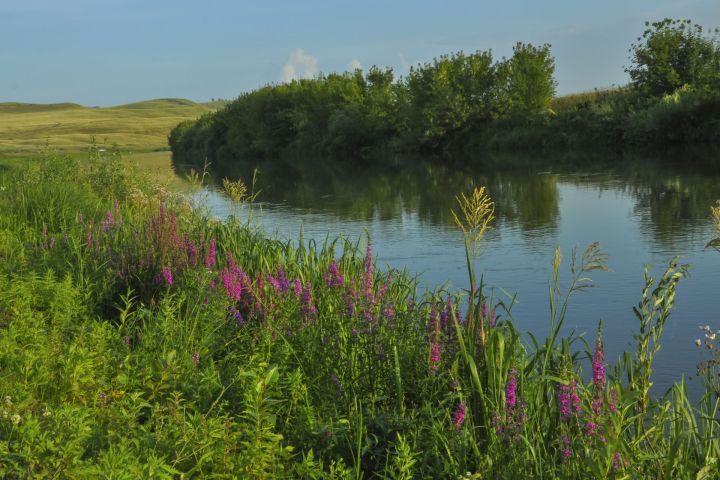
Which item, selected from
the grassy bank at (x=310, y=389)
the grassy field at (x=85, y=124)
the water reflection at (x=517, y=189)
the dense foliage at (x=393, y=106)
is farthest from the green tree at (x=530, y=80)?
the grassy field at (x=85, y=124)

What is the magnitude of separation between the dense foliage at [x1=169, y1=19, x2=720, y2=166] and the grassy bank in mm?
28955

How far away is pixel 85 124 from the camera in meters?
145

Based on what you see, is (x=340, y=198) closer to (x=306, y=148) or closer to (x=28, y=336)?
(x=28, y=336)

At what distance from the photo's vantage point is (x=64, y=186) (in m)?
11.0

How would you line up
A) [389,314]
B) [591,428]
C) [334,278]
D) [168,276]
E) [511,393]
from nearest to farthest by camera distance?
[591,428]
[511,393]
[389,314]
[334,278]
[168,276]

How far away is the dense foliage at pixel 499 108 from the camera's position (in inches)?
1296

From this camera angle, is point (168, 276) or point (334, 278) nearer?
point (334, 278)

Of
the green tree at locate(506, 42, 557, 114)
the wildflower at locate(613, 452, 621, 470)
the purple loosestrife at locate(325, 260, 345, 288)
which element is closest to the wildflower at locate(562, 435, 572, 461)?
the wildflower at locate(613, 452, 621, 470)

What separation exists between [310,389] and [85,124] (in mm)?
151563

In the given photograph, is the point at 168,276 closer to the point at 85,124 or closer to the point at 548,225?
the point at 548,225

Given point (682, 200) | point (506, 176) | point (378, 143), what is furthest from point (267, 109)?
point (682, 200)

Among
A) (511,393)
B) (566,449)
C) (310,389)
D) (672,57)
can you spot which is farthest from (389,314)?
(672,57)

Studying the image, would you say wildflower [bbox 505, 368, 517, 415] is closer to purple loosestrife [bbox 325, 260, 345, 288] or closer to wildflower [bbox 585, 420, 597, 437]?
wildflower [bbox 585, 420, 597, 437]

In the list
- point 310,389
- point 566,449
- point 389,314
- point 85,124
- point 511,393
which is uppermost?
point 85,124
